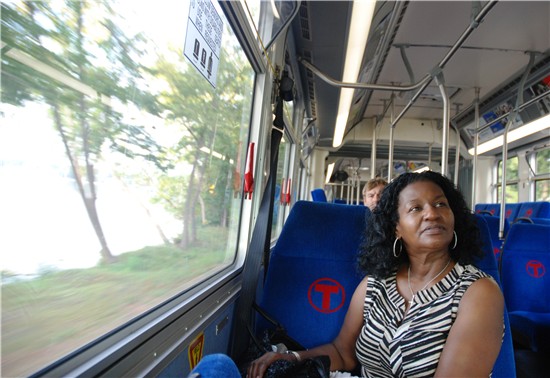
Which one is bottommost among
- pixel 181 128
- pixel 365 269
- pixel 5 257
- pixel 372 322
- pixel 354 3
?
pixel 372 322

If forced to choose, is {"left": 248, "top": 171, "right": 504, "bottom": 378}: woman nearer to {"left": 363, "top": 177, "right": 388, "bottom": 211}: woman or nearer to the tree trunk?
the tree trunk

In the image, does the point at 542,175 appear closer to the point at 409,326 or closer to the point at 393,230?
the point at 393,230

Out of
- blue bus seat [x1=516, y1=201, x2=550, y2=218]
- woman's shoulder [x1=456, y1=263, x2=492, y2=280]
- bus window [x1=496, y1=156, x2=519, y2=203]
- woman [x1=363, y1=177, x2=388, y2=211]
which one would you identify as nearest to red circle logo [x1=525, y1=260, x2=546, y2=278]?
woman [x1=363, y1=177, x2=388, y2=211]

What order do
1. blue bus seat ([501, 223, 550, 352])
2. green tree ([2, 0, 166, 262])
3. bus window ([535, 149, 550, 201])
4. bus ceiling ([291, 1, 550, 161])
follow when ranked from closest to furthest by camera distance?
green tree ([2, 0, 166, 262])
blue bus seat ([501, 223, 550, 352])
bus ceiling ([291, 1, 550, 161])
bus window ([535, 149, 550, 201])

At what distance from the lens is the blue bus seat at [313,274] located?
1408mm

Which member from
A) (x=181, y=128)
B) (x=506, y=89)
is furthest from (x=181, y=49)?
(x=506, y=89)

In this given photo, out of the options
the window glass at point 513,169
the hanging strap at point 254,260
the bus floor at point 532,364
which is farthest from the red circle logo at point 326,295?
the window glass at point 513,169

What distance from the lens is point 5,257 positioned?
1.78 feet

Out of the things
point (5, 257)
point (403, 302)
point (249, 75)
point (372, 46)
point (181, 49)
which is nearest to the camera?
point (5, 257)

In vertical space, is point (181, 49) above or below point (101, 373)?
above

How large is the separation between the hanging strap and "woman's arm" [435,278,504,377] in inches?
28.5

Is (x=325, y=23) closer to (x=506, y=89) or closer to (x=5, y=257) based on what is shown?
(x=5, y=257)

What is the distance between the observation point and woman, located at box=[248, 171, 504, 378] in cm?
104

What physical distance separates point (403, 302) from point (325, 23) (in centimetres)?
172
